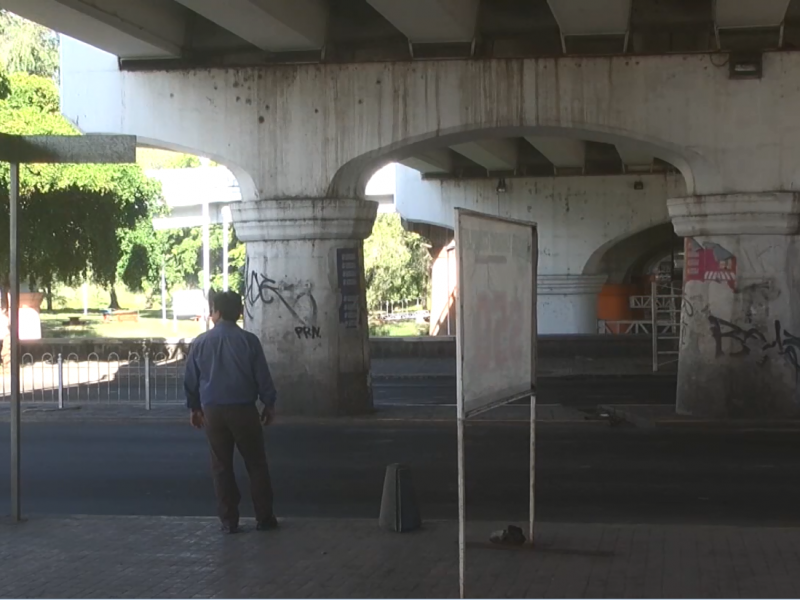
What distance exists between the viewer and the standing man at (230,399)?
7.97m

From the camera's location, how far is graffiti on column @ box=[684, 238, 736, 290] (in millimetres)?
15125

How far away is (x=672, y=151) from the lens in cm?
1544

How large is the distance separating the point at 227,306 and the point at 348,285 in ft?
26.2

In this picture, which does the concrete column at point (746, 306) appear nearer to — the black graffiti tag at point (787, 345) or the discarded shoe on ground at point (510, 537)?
the black graffiti tag at point (787, 345)

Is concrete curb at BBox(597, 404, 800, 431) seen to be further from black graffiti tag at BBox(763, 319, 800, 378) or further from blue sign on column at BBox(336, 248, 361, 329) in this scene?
blue sign on column at BBox(336, 248, 361, 329)

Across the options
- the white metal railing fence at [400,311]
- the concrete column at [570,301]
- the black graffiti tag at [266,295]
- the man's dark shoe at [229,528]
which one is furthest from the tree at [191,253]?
the man's dark shoe at [229,528]

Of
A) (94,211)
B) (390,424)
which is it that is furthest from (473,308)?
(94,211)

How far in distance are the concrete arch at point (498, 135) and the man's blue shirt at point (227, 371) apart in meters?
8.07

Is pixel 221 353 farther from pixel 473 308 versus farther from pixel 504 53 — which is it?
pixel 504 53

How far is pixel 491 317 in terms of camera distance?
21.7ft

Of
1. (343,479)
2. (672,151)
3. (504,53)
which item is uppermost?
(504,53)

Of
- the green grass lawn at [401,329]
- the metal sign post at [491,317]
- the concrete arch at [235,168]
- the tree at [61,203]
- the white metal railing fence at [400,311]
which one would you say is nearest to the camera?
the metal sign post at [491,317]

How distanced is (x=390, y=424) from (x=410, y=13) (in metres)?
5.69

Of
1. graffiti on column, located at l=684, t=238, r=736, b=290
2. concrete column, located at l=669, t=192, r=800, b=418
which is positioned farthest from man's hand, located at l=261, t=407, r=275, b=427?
graffiti on column, located at l=684, t=238, r=736, b=290
